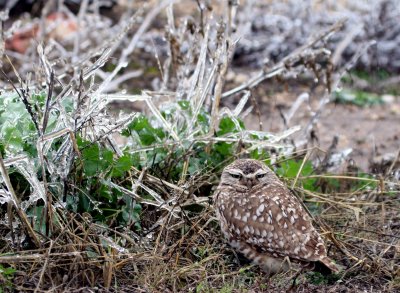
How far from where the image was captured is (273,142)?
266 inches

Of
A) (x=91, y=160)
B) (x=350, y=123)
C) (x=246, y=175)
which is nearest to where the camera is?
(x=91, y=160)

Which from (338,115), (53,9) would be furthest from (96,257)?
(53,9)

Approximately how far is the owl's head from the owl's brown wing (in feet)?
0.30

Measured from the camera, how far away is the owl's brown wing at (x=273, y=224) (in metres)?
5.66

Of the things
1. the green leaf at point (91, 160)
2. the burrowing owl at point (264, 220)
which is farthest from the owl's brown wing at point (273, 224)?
the green leaf at point (91, 160)

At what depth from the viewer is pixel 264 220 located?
19.1 feet

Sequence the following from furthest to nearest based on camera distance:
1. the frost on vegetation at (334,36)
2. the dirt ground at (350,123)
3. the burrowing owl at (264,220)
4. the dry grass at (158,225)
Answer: the frost on vegetation at (334,36) < the dirt ground at (350,123) < the burrowing owl at (264,220) < the dry grass at (158,225)

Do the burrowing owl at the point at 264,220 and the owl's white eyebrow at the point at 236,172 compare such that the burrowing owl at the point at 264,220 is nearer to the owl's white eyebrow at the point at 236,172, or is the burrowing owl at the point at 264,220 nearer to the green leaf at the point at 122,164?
the owl's white eyebrow at the point at 236,172

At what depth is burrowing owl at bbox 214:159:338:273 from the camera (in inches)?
223

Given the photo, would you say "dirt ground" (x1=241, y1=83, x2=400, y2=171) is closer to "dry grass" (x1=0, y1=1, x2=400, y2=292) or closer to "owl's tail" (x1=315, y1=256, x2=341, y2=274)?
"dry grass" (x1=0, y1=1, x2=400, y2=292)

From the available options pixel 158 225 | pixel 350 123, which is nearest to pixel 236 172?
pixel 158 225

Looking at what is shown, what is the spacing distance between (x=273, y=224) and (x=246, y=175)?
1.53 ft

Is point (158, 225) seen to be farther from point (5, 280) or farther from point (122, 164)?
point (5, 280)

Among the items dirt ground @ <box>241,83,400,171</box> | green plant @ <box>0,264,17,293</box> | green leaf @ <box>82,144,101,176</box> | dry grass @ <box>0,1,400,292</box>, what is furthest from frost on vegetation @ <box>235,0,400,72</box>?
green plant @ <box>0,264,17,293</box>
